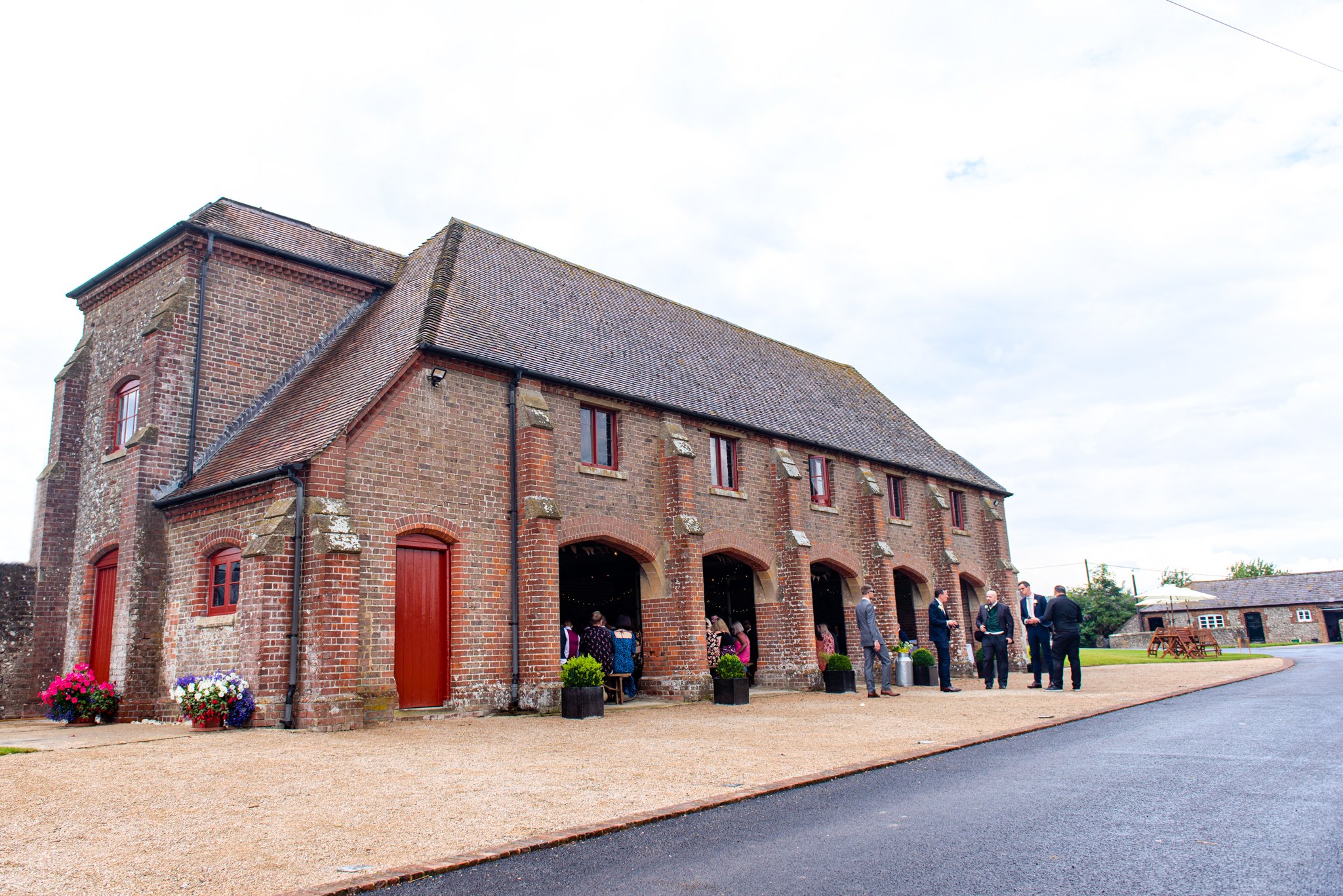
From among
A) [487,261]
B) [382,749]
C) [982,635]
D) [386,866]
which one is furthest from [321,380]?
[982,635]

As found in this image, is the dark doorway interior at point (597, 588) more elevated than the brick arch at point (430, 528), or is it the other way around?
the brick arch at point (430, 528)

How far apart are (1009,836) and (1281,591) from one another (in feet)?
219

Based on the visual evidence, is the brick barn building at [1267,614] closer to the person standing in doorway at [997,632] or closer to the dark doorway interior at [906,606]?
the dark doorway interior at [906,606]

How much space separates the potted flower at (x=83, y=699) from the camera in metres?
14.2

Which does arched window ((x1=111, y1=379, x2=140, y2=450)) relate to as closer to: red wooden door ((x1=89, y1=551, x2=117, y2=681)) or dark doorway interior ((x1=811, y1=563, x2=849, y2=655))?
red wooden door ((x1=89, y1=551, x2=117, y2=681))

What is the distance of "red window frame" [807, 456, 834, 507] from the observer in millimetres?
21984

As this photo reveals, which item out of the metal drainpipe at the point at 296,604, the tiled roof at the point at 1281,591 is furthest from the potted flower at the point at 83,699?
the tiled roof at the point at 1281,591

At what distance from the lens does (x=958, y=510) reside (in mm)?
28375

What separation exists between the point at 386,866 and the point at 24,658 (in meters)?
16.1

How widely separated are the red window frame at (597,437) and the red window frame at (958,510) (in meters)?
15.1

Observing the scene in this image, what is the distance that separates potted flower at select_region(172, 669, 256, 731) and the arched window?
599 cm

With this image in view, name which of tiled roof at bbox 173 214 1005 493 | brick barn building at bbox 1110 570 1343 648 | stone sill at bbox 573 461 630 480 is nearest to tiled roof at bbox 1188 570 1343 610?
brick barn building at bbox 1110 570 1343 648

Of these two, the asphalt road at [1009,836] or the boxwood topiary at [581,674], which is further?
the boxwood topiary at [581,674]

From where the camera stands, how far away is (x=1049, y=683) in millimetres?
16672
